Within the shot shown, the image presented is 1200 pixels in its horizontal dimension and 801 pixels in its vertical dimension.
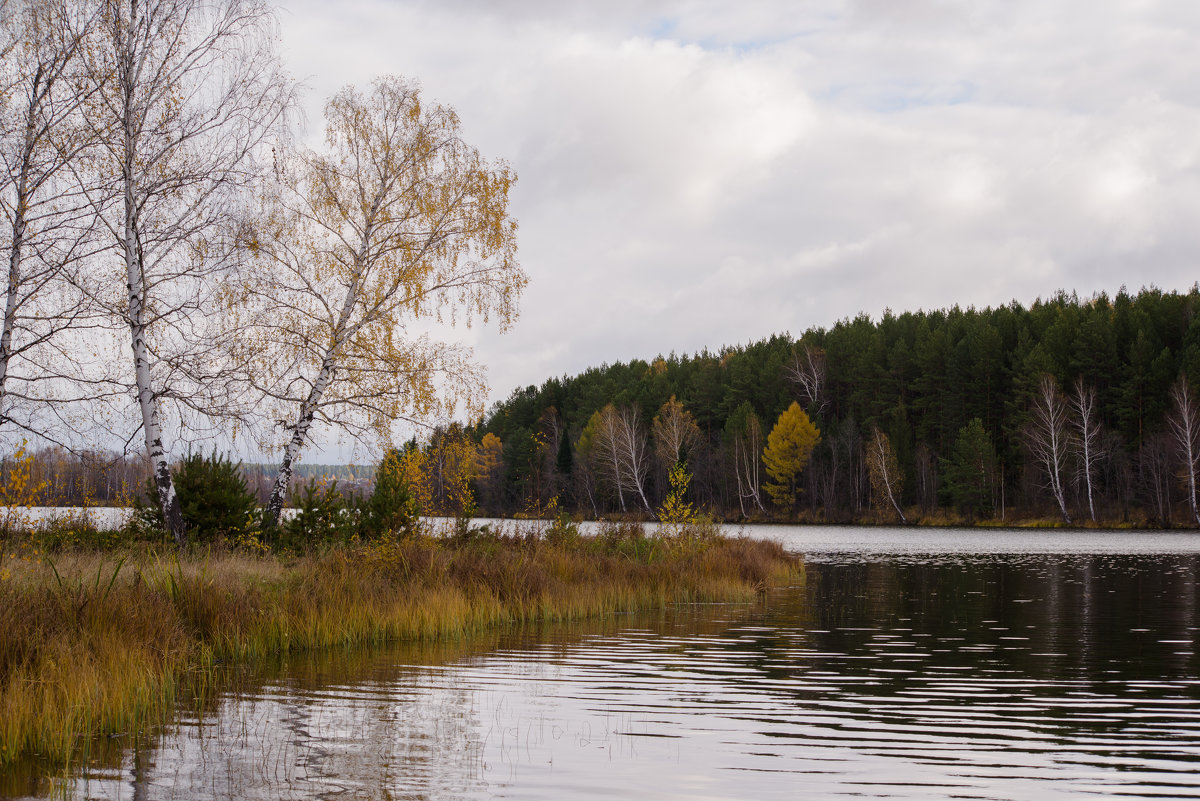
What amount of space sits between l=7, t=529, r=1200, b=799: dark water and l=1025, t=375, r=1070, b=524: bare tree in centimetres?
5912

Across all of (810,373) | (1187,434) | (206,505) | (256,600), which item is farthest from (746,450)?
(256,600)

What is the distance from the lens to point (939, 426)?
9050 centimetres

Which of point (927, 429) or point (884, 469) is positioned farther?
point (927, 429)

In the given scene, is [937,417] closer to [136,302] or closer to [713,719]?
[136,302]

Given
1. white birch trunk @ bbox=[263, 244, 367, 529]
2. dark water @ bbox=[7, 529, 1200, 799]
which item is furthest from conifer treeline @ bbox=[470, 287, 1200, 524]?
dark water @ bbox=[7, 529, 1200, 799]

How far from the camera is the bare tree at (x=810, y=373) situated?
4018 inches

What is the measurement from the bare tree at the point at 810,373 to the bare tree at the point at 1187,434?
35.3 m

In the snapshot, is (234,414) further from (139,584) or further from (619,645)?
(619,645)

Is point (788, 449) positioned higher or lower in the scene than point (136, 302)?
lower

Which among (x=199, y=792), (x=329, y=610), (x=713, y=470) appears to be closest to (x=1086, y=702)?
(x=199, y=792)

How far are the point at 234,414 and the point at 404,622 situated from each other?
6624 millimetres

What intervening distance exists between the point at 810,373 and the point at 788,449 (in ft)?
49.8

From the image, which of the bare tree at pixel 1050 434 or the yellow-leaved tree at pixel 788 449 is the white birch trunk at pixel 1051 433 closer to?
the bare tree at pixel 1050 434

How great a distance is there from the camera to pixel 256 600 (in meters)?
13.8
